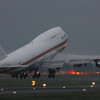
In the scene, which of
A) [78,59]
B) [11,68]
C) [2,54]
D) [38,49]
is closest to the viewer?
[2,54]

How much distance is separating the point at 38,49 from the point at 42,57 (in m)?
2.13

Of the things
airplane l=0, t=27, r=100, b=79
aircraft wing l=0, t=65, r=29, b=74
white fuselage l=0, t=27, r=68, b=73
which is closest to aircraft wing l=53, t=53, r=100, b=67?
airplane l=0, t=27, r=100, b=79

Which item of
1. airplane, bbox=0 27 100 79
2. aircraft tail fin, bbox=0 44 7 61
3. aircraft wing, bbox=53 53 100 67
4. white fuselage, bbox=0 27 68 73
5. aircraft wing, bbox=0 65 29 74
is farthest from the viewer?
aircraft wing, bbox=53 53 100 67

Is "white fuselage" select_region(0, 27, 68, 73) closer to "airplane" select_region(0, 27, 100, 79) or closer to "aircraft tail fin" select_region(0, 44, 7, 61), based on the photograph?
"airplane" select_region(0, 27, 100, 79)

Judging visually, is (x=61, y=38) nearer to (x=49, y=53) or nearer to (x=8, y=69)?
(x=49, y=53)

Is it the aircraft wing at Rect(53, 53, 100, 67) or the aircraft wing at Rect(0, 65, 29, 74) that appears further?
the aircraft wing at Rect(53, 53, 100, 67)

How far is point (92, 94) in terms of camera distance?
58219 millimetres

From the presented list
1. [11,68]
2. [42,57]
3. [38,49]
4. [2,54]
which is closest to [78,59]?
[42,57]

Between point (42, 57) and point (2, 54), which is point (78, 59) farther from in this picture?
point (2, 54)

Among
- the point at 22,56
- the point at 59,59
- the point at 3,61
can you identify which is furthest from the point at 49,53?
the point at 3,61

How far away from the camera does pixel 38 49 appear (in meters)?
86.2

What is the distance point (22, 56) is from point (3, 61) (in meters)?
5.62

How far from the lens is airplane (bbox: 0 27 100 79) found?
255 feet

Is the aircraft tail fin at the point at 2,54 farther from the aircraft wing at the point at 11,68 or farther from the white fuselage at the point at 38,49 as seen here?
the aircraft wing at the point at 11,68
